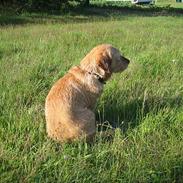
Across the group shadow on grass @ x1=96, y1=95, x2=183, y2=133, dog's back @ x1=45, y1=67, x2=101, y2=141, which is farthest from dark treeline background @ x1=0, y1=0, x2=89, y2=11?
dog's back @ x1=45, y1=67, x2=101, y2=141

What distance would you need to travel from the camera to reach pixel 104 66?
473 centimetres

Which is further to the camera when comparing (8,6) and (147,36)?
(8,6)

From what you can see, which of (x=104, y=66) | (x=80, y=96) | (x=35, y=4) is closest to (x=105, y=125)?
(x=80, y=96)

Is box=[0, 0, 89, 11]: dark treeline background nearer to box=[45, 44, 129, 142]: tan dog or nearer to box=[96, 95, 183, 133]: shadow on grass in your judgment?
box=[96, 95, 183, 133]: shadow on grass

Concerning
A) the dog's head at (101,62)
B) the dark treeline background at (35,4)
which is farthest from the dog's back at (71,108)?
the dark treeline background at (35,4)

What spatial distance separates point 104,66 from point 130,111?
731mm

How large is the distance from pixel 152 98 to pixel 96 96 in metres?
1.03

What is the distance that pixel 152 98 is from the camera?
548 cm

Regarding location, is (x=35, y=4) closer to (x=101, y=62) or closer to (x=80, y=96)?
(x=101, y=62)

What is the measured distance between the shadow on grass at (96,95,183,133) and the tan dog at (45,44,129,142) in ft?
1.13

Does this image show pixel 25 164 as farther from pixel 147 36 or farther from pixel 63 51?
pixel 147 36

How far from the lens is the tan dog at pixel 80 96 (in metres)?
4.16

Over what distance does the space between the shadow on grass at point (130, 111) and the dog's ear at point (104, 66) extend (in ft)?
1.68

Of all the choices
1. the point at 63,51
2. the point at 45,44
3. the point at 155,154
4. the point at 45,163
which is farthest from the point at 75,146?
the point at 45,44
